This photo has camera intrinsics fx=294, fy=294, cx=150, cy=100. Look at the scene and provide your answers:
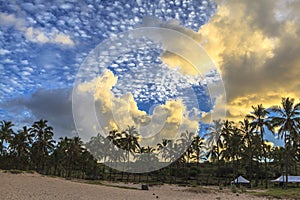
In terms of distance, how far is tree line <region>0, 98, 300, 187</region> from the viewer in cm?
5953

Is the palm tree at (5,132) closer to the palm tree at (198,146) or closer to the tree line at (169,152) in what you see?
the tree line at (169,152)

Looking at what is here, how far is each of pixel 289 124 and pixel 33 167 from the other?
59552mm

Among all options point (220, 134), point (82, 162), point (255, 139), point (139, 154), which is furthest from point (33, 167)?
point (255, 139)

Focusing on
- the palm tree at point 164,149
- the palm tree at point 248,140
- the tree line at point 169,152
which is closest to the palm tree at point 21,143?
the tree line at point 169,152

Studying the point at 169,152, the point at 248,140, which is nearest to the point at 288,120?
the point at 248,140

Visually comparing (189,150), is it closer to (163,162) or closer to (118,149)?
(163,162)

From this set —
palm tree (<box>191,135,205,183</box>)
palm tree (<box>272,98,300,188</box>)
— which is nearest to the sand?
palm tree (<box>272,98,300,188</box>)

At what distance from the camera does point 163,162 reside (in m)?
85.1

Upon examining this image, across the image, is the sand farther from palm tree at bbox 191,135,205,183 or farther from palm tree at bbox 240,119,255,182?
palm tree at bbox 191,135,205,183

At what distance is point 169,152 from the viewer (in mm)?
80375

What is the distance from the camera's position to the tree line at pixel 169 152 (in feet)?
195

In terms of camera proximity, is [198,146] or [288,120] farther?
[198,146]

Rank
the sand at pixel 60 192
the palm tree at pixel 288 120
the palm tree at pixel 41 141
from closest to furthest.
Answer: the sand at pixel 60 192 → the palm tree at pixel 288 120 → the palm tree at pixel 41 141

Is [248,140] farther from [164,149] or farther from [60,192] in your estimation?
[60,192]
